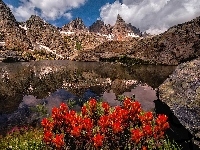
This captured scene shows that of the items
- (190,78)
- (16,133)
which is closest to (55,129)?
(190,78)

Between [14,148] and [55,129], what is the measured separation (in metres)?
6.94

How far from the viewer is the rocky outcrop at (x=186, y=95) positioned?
1255 cm

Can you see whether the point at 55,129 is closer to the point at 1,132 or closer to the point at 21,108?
the point at 1,132

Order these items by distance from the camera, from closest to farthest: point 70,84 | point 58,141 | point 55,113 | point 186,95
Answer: point 58,141, point 55,113, point 186,95, point 70,84

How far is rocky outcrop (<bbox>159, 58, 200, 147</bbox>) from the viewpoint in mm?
12547

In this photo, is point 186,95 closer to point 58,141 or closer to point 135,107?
point 135,107

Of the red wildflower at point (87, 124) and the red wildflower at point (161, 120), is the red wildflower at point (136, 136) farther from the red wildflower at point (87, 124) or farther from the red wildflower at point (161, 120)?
the red wildflower at point (87, 124)

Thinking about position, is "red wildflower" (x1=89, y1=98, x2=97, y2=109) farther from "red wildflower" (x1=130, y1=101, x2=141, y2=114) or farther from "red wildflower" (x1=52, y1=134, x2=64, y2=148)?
"red wildflower" (x1=52, y1=134, x2=64, y2=148)

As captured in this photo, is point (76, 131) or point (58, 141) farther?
point (76, 131)

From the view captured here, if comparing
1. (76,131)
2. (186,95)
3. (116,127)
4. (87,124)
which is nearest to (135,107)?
(116,127)

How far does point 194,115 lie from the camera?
1256cm

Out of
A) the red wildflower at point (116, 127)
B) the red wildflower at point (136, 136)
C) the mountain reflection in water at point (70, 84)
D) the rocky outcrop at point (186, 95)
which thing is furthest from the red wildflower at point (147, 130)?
the mountain reflection in water at point (70, 84)

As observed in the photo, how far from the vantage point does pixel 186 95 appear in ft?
45.2

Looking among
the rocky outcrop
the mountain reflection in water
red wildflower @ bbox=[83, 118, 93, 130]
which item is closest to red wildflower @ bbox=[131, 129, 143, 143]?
red wildflower @ bbox=[83, 118, 93, 130]
